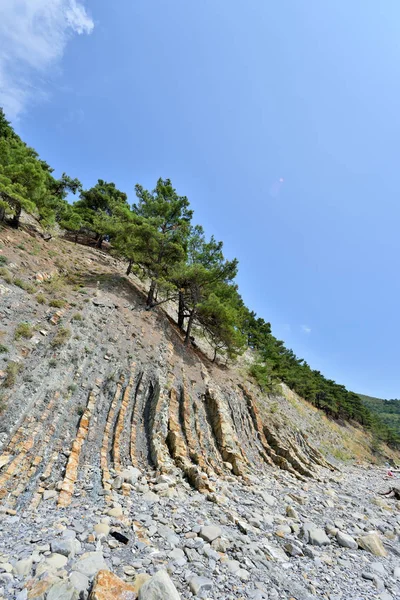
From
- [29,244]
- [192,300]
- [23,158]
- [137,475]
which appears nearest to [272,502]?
[137,475]

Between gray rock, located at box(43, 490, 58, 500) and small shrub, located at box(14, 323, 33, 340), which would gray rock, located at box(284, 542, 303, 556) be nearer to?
gray rock, located at box(43, 490, 58, 500)

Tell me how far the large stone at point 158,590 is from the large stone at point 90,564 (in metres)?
0.80

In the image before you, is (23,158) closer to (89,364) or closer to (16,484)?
(89,364)

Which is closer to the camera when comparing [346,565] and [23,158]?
[346,565]

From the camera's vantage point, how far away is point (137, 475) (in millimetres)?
7922

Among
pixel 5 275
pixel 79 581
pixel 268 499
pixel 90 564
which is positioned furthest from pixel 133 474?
pixel 5 275

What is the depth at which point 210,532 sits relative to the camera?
5.54 meters

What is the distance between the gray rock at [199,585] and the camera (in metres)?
3.85

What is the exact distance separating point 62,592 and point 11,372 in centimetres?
720

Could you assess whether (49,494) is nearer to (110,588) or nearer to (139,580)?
(139,580)

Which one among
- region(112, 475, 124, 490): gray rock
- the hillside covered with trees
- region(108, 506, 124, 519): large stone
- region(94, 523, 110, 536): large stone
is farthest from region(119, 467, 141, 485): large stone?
the hillside covered with trees

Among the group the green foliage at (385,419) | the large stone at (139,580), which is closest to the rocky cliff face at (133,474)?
the large stone at (139,580)

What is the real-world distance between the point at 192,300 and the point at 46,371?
13.5 meters

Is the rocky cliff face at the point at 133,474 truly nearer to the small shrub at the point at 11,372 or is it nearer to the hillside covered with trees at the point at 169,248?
the small shrub at the point at 11,372
